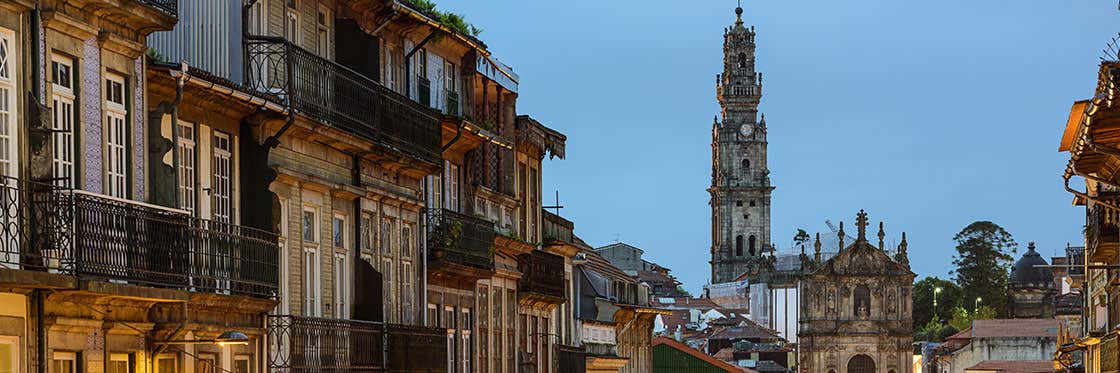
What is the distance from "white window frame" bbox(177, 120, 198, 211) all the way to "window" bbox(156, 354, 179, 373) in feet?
5.36

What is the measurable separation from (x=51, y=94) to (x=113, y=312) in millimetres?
2144

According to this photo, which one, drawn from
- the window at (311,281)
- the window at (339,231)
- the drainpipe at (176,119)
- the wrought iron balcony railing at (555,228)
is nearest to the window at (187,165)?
the drainpipe at (176,119)

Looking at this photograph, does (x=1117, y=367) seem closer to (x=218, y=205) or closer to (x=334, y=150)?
(x=334, y=150)

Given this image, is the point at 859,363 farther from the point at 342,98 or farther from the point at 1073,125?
the point at 342,98

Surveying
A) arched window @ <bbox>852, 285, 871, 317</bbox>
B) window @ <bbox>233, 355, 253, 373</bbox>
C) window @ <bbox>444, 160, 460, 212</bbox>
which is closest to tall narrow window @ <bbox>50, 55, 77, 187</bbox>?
window @ <bbox>233, 355, 253, 373</bbox>

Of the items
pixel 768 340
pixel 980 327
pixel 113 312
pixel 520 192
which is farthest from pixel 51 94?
pixel 768 340

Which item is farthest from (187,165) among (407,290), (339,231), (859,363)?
(859,363)

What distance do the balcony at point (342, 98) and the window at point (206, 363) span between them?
3.11 meters

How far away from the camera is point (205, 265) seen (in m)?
19.8

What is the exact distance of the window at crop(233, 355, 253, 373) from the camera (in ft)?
74.4

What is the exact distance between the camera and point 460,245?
111ft

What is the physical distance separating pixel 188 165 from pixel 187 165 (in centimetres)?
2

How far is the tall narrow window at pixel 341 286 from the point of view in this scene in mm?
27219

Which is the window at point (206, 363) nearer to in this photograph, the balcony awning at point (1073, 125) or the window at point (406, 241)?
the window at point (406, 241)
